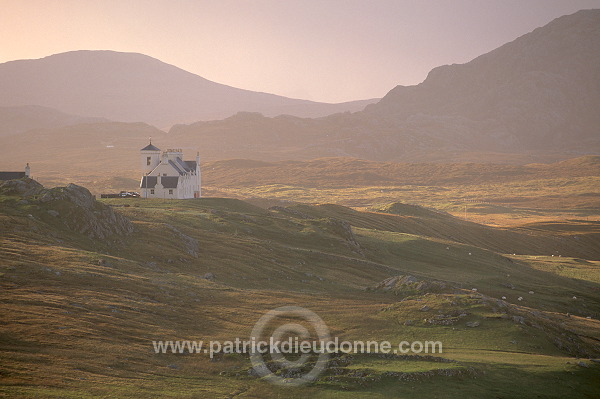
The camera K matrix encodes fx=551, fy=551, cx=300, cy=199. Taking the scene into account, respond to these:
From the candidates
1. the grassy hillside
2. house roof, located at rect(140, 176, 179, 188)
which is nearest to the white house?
house roof, located at rect(140, 176, 179, 188)

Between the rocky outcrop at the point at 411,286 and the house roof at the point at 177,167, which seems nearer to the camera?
the rocky outcrop at the point at 411,286

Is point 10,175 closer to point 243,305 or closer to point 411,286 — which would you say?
point 243,305

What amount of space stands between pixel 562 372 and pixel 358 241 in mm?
56722

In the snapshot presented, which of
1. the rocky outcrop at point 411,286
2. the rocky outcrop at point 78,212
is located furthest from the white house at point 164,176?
the rocky outcrop at point 411,286

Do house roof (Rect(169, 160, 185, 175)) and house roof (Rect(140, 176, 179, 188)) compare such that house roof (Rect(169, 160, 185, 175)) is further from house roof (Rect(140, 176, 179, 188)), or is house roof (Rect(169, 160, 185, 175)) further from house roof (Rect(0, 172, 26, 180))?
house roof (Rect(0, 172, 26, 180))

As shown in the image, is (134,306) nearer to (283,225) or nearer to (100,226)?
(100,226)

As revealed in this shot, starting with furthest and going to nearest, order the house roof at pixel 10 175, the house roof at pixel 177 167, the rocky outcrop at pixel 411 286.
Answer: the house roof at pixel 177 167 < the house roof at pixel 10 175 < the rocky outcrop at pixel 411 286

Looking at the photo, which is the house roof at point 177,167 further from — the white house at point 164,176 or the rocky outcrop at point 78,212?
the rocky outcrop at point 78,212

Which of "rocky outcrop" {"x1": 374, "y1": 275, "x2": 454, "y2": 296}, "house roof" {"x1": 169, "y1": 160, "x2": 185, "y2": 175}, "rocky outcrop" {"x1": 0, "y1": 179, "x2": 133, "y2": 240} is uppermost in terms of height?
"house roof" {"x1": 169, "y1": 160, "x2": 185, "y2": 175}

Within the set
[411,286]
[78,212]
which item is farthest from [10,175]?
[411,286]

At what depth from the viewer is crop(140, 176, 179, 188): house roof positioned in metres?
98.6

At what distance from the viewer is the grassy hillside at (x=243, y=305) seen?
2838cm

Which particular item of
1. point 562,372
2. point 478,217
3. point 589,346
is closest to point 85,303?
point 562,372

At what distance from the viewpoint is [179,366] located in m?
31.0
